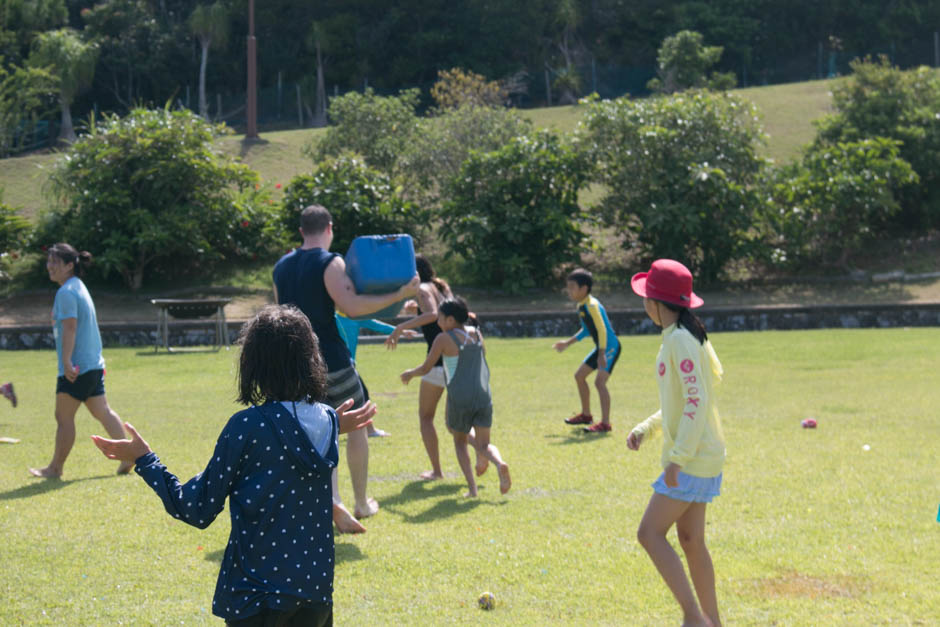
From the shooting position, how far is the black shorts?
7797mm

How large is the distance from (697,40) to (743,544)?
127ft

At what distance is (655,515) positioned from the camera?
14.1 ft

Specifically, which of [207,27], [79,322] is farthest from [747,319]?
[207,27]

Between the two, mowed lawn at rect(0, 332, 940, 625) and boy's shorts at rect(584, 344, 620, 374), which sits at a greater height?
boy's shorts at rect(584, 344, 620, 374)

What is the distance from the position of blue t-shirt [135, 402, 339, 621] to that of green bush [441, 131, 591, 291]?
20.7m

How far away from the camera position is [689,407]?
13.9 feet

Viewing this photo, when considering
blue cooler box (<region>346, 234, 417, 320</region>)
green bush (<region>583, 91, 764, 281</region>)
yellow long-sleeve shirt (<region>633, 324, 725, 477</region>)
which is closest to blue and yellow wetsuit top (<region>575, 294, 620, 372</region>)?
blue cooler box (<region>346, 234, 417, 320</region>)

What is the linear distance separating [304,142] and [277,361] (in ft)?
112

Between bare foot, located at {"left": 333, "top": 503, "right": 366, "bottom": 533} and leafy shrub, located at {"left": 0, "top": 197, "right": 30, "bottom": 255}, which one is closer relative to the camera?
bare foot, located at {"left": 333, "top": 503, "right": 366, "bottom": 533}

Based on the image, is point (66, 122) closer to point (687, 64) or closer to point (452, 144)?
point (452, 144)

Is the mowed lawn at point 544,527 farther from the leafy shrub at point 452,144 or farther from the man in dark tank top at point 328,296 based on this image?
the leafy shrub at point 452,144

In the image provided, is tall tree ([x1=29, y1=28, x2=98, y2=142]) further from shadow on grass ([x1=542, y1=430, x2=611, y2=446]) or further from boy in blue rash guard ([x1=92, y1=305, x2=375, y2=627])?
boy in blue rash guard ([x1=92, y1=305, x2=375, y2=627])

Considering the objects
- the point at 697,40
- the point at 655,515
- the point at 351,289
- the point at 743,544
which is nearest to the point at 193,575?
the point at 351,289

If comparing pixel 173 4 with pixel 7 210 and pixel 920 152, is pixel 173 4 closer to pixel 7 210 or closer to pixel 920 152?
pixel 7 210
